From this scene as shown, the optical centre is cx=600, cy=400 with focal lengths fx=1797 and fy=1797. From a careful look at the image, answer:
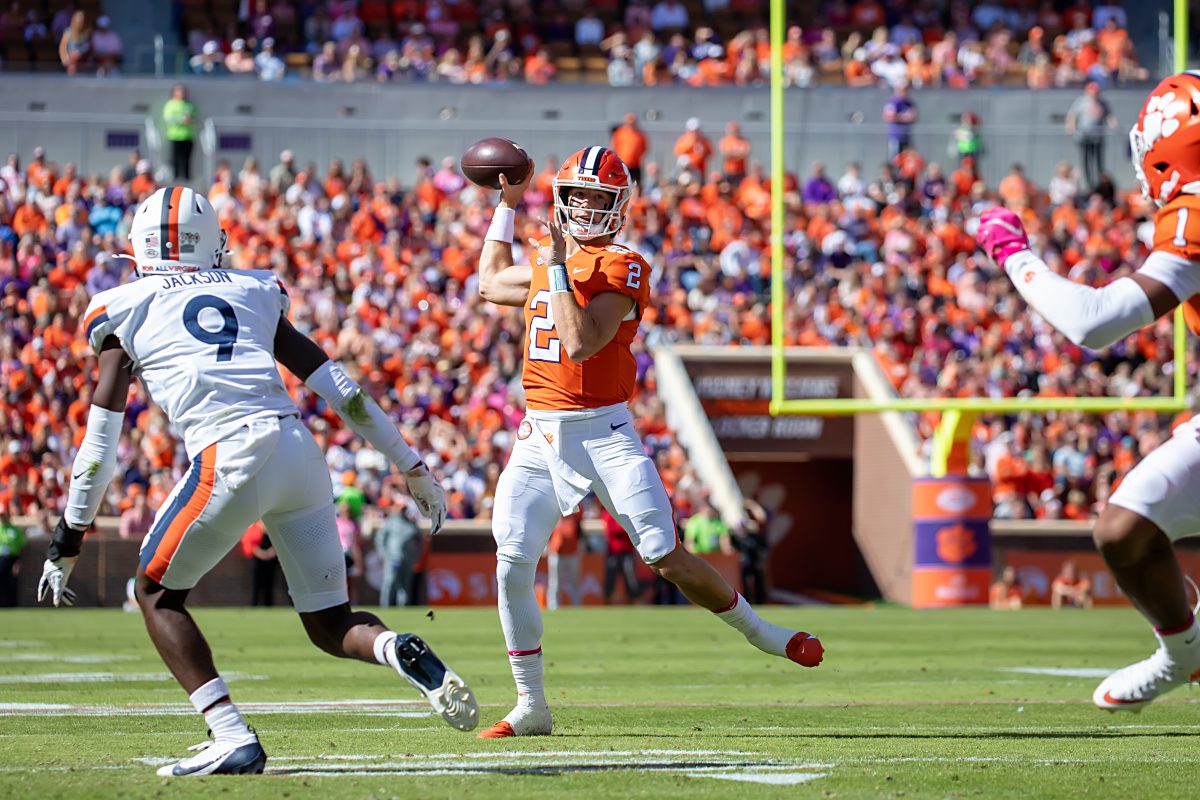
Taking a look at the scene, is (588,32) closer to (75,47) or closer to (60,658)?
(75,47)

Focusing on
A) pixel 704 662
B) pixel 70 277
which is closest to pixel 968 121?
pixel 70 277

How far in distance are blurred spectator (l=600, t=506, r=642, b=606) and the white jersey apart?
13543 millimetres

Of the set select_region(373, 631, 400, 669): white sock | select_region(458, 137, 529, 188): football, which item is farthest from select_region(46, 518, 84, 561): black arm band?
select_region(458, 137, 529, 188): football

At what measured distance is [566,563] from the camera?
18.9 meters

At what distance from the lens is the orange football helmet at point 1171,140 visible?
5.21 metres

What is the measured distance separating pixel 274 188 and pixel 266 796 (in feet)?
63.3

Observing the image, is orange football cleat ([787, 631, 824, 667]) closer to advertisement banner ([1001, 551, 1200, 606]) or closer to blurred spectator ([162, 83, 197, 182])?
advertisement banner ([1001, 551, 1200, 606])

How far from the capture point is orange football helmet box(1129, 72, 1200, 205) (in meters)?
5.21

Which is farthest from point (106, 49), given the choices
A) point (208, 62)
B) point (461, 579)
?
point (461, 579)

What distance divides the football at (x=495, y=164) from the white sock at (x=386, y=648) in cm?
239

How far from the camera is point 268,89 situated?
2572 centimetres

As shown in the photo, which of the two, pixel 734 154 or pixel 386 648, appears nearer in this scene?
pixel 386 648

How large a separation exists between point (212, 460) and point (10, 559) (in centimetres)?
1356

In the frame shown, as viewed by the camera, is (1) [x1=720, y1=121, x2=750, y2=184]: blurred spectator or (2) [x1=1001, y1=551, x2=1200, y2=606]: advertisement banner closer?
(2) [x1=1001, y1=551, x2=1200, y2=606]: advertisement banner
